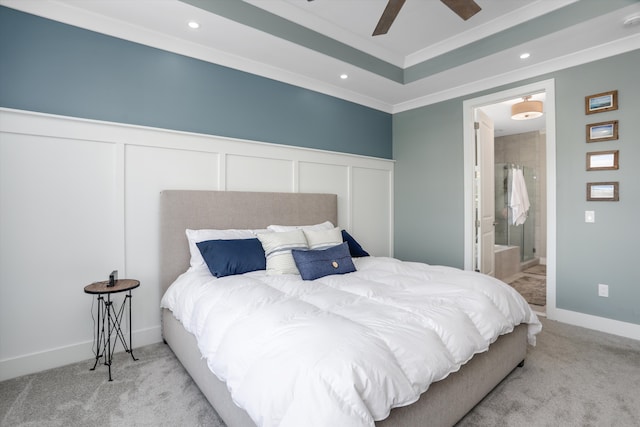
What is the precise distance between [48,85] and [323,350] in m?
2.74

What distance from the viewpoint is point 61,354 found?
2369 mm

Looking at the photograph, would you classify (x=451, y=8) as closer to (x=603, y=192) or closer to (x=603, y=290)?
(x=603, y=192)

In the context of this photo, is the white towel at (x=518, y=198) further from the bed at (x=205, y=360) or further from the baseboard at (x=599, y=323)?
the bed at (x=205, y=360)

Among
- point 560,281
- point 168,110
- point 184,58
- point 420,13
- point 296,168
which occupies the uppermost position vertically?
point 420,13

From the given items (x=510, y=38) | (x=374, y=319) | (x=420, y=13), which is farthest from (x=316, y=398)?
(x=510, y=38)

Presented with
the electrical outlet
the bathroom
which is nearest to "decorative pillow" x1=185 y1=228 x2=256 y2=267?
the electrical outlet

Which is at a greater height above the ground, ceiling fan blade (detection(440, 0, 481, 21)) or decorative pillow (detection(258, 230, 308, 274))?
ceiling fan blade (detection(440, 0, 481, 21))

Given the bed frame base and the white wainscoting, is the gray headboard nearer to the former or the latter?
the white wainscoting

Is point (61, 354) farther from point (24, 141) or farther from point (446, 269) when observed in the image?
→ point (446, 269)

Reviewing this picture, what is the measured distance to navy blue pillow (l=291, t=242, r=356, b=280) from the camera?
2.43 meters

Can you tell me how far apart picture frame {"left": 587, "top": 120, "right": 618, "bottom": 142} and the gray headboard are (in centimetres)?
282

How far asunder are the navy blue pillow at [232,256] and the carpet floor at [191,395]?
0.77 m

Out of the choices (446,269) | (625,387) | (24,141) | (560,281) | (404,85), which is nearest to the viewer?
(625,387)

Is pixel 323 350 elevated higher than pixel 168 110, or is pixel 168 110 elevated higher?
pixel 168 110
